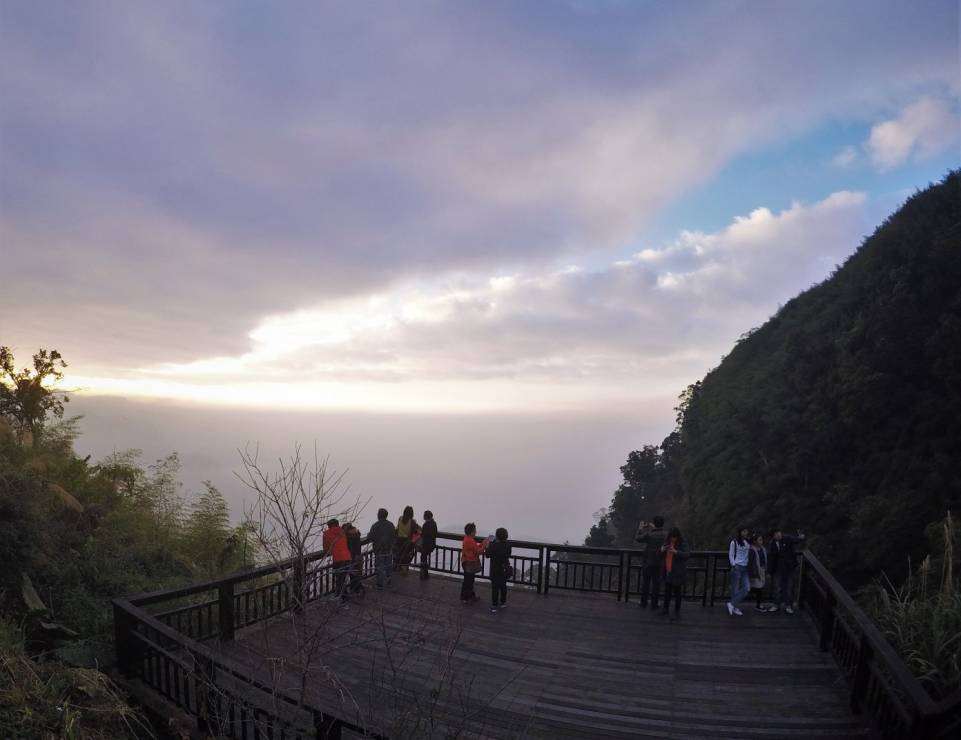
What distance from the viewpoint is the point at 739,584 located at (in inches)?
354

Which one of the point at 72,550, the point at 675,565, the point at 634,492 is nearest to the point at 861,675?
the point at 675,565

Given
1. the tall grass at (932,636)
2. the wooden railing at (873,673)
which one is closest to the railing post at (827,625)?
the wooden railing at (873,673)

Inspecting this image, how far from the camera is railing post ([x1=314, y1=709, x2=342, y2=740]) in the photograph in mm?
4492

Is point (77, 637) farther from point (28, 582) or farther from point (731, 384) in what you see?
point (731, 384)

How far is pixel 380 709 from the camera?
600cm

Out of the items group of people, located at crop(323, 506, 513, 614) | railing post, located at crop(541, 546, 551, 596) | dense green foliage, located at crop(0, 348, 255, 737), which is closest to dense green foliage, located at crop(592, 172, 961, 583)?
railing post, located at crop(541, 546, 551, 596)

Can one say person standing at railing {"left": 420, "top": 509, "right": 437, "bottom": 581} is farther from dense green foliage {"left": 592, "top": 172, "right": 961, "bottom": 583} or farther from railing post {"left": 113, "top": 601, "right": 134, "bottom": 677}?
dense green foliage {"left": 592, "top": 172, "right": 961, "bottom": 583}

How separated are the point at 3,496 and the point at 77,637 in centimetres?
243

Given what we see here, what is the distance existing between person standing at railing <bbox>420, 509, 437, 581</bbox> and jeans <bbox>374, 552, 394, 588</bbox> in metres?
0.74

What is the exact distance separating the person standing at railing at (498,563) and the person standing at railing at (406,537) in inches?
82.7

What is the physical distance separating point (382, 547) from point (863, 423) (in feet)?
90.5

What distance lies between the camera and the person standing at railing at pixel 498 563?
30.4ft

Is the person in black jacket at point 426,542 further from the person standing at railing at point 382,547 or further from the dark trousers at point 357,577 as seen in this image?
the dark trousers at point 357,577

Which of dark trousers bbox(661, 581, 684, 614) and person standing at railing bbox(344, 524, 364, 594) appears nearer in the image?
dark trousers bbox(661, 581, 684, 614)
